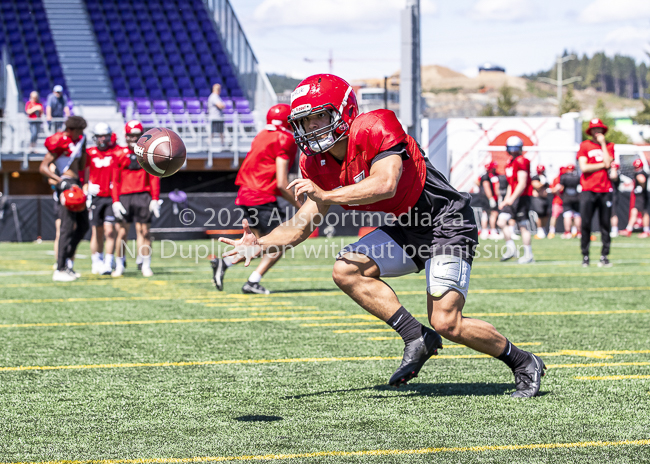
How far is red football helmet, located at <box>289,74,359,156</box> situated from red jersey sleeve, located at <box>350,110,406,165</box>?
0.27ft

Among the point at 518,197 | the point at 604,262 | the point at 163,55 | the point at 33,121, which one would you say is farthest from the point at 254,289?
the point at 163,55

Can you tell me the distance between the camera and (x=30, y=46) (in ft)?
100.0

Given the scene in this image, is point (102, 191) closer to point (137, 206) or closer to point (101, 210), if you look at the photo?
point (101, 210)

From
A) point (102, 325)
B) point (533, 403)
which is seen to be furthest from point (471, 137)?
point (533, 403)

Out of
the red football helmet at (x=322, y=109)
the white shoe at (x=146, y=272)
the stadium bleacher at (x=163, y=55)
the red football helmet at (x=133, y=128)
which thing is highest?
the stadium bleacher at (x=163, y=55)

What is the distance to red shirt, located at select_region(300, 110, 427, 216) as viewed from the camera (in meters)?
3.82

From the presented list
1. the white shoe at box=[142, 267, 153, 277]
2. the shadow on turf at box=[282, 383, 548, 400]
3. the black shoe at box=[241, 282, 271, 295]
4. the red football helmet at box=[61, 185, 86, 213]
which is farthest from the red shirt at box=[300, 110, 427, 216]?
the white shoe at box=[142, 267, 153, 277]

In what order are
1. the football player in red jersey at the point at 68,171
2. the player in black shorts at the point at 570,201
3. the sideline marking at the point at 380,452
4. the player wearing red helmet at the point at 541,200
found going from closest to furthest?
1. the sideline marking at the point at 380,452
2. the football player in red jersey at the point at 68,171
3. the player wearing red helmet at the point at 541,200
4. the player in black shorts at the point at 570,201

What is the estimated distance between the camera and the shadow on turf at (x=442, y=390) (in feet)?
13.8

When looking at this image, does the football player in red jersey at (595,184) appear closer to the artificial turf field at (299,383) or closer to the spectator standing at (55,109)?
the artificial turf field at (299,383)

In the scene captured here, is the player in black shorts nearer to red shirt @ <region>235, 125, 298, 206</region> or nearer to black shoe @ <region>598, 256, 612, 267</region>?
black shoe @ <region>598, 256, 612, 267</region>

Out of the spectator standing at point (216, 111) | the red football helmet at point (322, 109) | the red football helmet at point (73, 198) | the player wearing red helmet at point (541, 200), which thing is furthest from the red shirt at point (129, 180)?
the spectator standing at point (216, 111)

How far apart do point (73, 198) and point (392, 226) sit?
235 inches

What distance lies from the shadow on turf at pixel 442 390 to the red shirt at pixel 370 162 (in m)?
0.93
